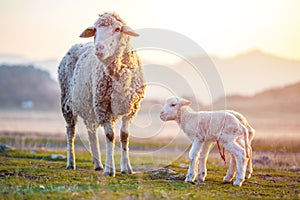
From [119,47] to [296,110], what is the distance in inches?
2976

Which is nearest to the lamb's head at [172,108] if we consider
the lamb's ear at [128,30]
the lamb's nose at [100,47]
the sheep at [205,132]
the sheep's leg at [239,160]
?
the sheep at [205,132]

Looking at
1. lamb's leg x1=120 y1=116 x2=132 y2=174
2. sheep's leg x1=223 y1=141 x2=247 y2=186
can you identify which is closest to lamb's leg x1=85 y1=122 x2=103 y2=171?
lamb's leg x1=120 y1=116 x2=132 y2=174

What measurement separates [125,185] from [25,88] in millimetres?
111111

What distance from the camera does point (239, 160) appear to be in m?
12.7

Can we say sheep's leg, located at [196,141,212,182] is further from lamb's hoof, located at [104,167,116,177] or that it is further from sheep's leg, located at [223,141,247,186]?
lamb's hoof, located at [104,167,116,177]

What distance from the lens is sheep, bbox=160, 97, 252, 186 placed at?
12.8 metres

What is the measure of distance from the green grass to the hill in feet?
299

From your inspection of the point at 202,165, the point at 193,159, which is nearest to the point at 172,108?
the point at 193,159

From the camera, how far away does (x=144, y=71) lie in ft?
48.4

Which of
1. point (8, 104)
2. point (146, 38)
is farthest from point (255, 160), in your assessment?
point (8, 104)

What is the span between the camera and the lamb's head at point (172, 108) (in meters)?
13.5

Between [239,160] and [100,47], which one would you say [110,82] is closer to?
[100,47]

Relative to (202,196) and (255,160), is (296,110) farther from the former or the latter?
(202,196)

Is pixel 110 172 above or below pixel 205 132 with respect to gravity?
below
